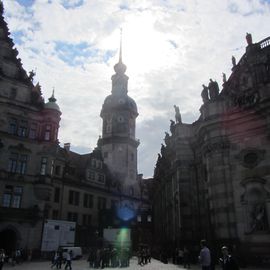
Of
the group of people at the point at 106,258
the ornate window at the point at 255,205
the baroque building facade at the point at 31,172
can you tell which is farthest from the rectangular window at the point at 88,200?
the ornate window at the point at 255,205

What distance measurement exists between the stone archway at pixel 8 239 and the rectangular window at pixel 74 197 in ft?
51.7

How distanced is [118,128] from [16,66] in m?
36.5

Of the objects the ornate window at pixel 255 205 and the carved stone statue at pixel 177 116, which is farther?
the carved stone statue at pixel 177 116

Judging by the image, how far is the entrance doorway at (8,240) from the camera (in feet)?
129

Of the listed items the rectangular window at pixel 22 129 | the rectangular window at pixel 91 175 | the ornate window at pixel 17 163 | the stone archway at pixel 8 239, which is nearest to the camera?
the stone archway at pixel 8 239

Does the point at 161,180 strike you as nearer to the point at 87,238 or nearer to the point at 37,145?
the point at 87,238

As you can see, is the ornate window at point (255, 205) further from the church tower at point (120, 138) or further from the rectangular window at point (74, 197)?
the church tower at point (120, 138)

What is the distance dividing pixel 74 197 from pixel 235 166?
32.9 meters

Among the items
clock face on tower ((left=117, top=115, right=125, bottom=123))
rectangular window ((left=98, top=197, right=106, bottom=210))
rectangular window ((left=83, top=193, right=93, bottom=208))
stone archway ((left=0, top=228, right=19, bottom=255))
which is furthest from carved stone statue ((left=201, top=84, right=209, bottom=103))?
clock face on tower ((left=117, top=115, right=125, bottom=123))

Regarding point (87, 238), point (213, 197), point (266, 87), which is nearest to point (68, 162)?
point (87, 238)

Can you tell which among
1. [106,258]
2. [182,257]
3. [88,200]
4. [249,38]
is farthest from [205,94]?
[88,200]

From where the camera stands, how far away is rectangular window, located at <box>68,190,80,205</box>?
55772mm

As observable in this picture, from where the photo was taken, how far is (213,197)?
3052 centimetres

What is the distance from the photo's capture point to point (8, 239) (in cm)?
4016
